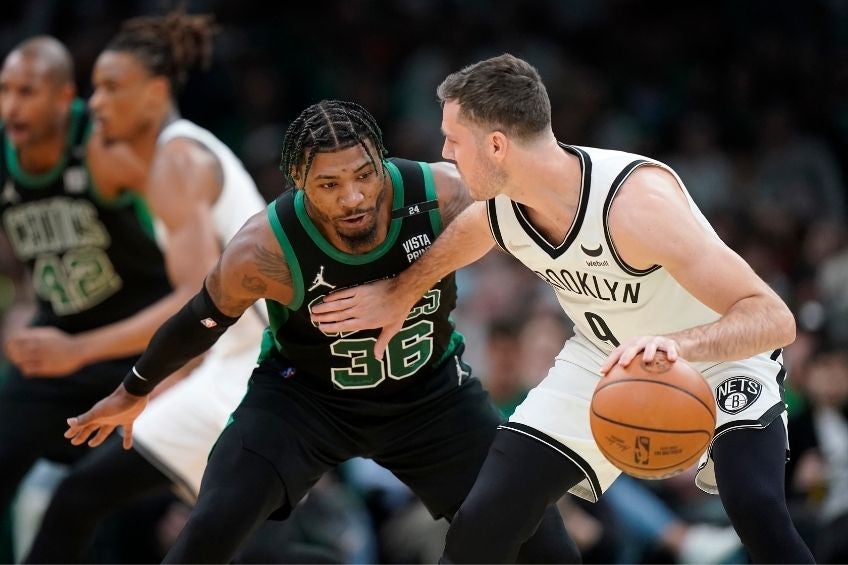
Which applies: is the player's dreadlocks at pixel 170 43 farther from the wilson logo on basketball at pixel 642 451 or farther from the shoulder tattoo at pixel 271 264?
the wilson logo on basketball at pixel 642 451

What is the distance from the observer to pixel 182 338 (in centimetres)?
453

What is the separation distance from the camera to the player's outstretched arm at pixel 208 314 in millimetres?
4410

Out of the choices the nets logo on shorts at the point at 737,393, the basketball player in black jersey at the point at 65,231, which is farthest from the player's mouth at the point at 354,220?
the basketball player in black jersey at the point at 65,231

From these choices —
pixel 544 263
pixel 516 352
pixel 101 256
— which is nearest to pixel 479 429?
pixel 544 263

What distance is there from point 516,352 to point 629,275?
11.5ft

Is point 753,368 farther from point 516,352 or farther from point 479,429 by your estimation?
point 516,352

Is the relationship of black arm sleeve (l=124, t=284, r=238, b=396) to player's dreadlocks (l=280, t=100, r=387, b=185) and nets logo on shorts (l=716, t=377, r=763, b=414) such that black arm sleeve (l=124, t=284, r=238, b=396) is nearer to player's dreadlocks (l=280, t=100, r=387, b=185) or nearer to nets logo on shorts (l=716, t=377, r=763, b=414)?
player's dreadlocks (l=280, t=100, r=387, b=185)

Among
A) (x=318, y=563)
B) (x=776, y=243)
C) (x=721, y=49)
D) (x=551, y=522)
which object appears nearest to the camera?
(x=551, y=522)

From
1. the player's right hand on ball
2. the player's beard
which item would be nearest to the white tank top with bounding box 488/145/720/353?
the player's beard

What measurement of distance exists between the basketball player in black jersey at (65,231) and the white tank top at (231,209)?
23cm

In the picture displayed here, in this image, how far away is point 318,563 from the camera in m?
5.73

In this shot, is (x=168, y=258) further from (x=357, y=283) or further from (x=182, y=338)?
(x=357, y=283)

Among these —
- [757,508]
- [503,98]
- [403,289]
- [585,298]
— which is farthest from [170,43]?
[757,508]

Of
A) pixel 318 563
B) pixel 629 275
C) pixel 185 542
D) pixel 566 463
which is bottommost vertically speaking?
pixel 318 563
